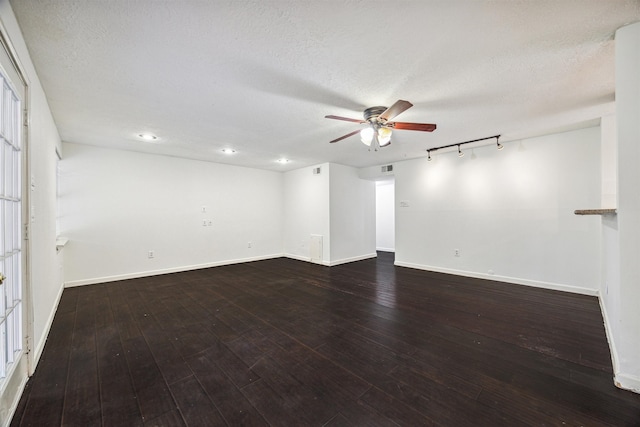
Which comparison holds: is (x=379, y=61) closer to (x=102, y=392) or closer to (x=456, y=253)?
(x=102, y=392)

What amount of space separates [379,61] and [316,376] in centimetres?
251

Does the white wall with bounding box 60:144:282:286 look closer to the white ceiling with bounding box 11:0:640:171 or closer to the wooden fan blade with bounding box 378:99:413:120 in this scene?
the white ceiling with bounding box 11:0:640:171

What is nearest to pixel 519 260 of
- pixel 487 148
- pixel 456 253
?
pixel 456 253

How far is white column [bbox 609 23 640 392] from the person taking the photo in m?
1.60

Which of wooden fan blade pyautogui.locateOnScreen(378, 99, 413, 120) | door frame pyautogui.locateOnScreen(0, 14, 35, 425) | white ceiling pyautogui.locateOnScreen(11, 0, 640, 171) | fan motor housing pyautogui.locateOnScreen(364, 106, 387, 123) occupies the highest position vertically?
white ceiling pyautogui.locateOnScreen(11, 0, 640, 171)

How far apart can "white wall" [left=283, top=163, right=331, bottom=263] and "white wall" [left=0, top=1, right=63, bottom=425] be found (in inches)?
172

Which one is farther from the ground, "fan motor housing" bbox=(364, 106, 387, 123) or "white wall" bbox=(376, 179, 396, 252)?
"fan motor housing" bbox=(364, 106, 387, 123)

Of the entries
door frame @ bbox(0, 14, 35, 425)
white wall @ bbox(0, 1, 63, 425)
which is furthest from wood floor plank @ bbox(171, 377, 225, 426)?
door frame @ bbox(0, 14, 35, 425)

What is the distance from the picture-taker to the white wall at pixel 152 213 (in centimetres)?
408

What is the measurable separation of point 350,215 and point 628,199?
4.62m

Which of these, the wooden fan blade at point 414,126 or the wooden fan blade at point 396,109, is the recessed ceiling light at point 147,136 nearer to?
the wooden fan blade at point 396,109

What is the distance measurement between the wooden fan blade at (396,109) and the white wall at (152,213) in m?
4.45

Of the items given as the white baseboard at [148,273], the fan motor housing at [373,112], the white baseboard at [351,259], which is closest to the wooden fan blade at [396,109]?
the fan motor housing at [373,112]

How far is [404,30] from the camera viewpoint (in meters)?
1.59
